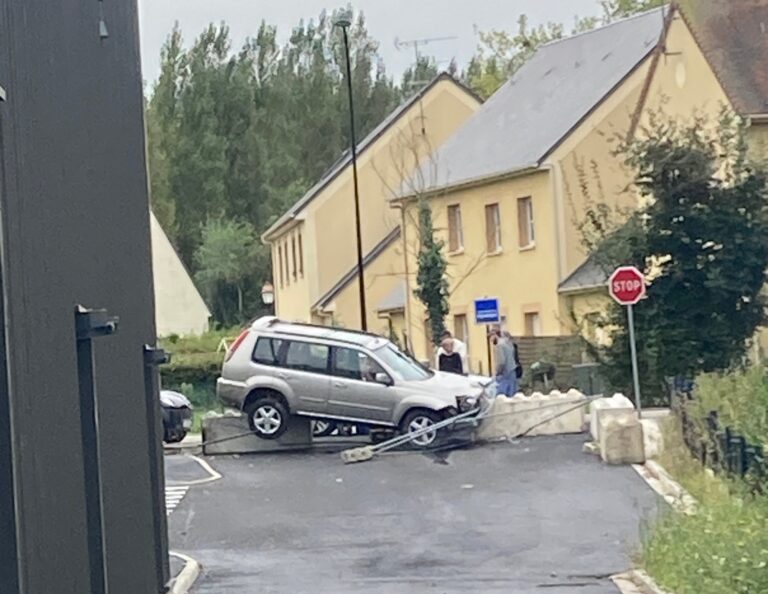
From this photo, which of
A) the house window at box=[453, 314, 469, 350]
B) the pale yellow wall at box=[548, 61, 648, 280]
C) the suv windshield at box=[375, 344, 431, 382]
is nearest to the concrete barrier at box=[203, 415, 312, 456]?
the suv windshield at box=[375, 344, 431, 382]

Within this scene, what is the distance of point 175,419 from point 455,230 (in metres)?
20.7

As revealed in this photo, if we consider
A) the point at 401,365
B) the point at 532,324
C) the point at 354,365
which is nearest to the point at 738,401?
the point at 401,365

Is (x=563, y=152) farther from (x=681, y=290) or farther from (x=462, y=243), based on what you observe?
(x=681, y=290)

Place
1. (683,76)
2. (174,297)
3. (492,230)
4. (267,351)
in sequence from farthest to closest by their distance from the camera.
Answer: (174,297) < (492,230) < (683,76) < (267,351)

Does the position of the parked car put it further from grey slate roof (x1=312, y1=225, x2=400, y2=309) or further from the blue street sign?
grey slate roof (x1=312, y1=225, x2=400, y2=309)

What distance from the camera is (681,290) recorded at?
32.8m

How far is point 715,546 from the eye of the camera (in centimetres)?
1359

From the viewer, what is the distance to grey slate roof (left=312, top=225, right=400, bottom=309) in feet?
200

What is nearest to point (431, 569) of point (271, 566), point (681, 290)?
point (271, 566)

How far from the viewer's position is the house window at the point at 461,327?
51781mm

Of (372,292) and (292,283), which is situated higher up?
(292,283)

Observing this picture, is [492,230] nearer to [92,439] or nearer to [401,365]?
[401,365]

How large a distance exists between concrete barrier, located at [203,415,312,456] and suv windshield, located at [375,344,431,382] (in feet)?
5.22

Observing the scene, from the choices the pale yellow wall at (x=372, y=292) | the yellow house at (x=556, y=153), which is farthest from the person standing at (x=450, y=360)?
the pale yellow wall at (x=372, y=292)
